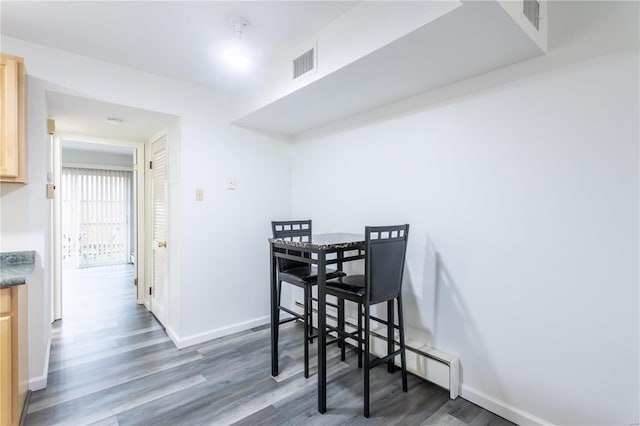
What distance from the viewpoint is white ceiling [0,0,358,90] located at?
1.75m

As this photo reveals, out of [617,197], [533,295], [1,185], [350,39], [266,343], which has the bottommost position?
[266,343]

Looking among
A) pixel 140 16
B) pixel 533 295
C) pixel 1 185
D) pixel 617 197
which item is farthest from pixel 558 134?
pixel 1 185

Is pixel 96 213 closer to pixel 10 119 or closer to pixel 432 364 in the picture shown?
pixel 10 119

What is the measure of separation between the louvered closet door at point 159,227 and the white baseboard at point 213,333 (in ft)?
1.56

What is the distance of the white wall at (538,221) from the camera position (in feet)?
4.75

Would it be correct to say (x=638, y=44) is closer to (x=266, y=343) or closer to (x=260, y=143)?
(x=260, y=143)

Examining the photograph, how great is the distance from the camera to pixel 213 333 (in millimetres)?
2947

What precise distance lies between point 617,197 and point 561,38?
862 millimetres

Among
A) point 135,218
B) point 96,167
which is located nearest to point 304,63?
point 135,218

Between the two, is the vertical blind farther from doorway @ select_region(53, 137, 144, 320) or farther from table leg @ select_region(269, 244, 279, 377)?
table leg @ select_region(269, 244, 279, 377)

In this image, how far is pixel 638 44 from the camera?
1.40 m

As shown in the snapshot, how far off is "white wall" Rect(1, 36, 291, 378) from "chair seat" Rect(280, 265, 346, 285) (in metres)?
0.92

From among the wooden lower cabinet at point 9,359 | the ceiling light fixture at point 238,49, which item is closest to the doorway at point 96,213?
the wooden lower cabinet at point 9,359

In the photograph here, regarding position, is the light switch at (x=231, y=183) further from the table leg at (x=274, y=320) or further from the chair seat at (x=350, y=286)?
the chair seat at (x=350, y=286)
